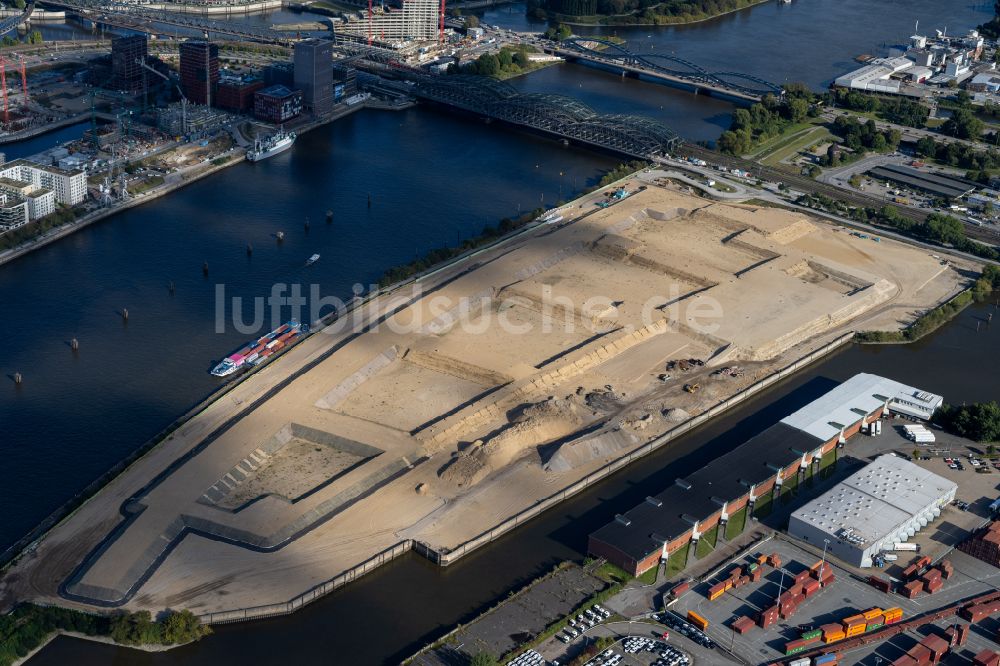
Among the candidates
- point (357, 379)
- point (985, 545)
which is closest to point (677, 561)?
point (985, 545)

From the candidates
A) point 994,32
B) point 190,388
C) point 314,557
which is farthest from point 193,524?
point 994,32

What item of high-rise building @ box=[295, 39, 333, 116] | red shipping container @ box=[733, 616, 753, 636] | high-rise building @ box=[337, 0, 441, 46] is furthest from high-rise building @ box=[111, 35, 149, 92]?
red shipping container @ box=[733, 616, 753, 636]

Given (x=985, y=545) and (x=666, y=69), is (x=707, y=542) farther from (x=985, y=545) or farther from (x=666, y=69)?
(x=666, y=69)

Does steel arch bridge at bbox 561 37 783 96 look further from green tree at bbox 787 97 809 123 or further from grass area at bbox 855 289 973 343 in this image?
grass area at bbox 855 289 973 343

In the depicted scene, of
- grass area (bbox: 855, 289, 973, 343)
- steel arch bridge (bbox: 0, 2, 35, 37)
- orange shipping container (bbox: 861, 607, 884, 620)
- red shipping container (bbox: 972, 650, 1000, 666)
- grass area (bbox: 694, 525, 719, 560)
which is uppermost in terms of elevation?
steel arch bridge (bbox: 0, 2, 35, 37)

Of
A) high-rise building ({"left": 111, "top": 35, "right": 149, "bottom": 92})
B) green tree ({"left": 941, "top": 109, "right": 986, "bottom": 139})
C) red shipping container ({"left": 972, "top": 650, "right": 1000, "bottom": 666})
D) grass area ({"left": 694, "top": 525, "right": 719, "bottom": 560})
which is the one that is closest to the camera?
red shipping container ({"left": 972, "top": 650, "right": 1000, "bottom": 666})

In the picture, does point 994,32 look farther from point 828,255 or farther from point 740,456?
point 740,456

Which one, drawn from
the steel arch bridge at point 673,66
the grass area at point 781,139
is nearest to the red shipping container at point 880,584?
the grass area at point 781,139
